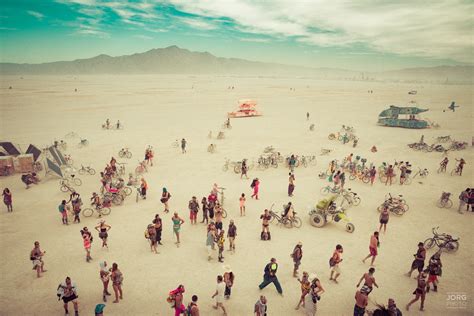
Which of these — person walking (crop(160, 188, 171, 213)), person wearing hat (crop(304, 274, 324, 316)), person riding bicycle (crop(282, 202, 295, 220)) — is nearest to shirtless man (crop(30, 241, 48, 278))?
person walking (crop(160, 188, 171, 213))

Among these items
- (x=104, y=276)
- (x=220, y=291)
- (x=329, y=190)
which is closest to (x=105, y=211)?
(x=104, y=276)

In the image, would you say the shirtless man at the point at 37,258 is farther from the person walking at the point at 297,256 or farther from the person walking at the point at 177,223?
the person walking at the point at 297,256

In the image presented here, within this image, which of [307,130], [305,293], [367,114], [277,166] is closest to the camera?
[305,293]

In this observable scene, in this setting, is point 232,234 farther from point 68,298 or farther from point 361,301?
point 68,298

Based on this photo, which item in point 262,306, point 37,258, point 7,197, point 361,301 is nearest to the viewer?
point 262,306

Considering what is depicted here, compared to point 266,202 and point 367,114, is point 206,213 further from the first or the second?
point 367,114

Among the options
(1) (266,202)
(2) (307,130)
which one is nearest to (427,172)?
(1) (266,202)

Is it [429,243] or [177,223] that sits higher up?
[177,223]

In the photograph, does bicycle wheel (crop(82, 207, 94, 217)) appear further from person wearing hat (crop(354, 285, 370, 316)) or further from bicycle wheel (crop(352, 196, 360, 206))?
bicycle wheel (crop(352, 196, 360, 206))
